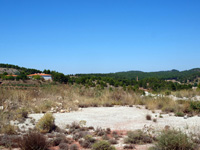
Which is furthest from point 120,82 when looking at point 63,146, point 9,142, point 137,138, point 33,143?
point 33,143

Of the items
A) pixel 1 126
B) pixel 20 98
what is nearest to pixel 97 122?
pixel 1 126

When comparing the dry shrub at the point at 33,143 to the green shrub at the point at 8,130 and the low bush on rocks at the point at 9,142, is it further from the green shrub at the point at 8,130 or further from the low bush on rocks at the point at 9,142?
the green shrub at the point at 8,130

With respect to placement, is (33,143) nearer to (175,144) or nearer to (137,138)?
(137,138)

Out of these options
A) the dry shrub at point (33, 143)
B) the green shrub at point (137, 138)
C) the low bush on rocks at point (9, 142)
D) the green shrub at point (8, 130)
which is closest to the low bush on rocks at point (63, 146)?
the dry shrub at point (33, 143)

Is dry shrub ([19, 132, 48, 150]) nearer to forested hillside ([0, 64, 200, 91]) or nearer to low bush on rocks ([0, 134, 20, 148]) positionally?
low bush on rocks ([0, 134, 20, 148])

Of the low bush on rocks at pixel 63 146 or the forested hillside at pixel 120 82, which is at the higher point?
the forested hillside at pixel 120 82

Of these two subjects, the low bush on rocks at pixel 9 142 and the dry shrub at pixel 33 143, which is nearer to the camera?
the dry shrub at pixel 33 143

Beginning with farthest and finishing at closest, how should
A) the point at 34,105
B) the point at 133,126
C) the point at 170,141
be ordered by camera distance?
1. the point at 34,105
2. the point at 133,126
3. the point at 170,141

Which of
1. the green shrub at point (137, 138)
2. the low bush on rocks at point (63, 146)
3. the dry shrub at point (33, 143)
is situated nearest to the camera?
the dry shrub at point (33, 143)

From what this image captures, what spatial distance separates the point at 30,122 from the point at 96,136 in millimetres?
2837

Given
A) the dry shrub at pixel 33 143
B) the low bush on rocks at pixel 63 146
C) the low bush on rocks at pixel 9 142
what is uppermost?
the dry shrub at pixel 33 143

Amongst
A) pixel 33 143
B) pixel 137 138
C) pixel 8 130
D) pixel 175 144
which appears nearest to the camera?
pixel 175 144

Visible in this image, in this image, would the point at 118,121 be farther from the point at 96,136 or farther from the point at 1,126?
the point at 1,126

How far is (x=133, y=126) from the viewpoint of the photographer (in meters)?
6.82
